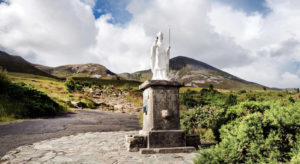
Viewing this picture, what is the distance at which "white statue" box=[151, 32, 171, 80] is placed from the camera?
22.0 ft

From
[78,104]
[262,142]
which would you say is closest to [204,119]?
[262,142]

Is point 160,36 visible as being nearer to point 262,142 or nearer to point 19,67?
point 262,142

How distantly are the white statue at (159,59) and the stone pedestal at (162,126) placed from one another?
669 millimetres

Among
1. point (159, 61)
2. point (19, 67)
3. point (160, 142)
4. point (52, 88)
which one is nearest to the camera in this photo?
point (160, 142)

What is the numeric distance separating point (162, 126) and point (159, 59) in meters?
2.44

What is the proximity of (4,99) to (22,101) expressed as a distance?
1.14 metres

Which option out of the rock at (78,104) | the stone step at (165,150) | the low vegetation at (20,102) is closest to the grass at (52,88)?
the rock at (78,104)

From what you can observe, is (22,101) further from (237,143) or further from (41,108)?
(237,143)

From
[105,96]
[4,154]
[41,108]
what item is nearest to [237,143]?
[4,154]

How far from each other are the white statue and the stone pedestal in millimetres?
669

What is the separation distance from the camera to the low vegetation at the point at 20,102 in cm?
1220

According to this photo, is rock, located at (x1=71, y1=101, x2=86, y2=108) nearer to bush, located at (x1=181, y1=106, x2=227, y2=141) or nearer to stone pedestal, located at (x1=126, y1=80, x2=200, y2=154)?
bush, located at (x1=181, y1=106, x2=227, y2=141)

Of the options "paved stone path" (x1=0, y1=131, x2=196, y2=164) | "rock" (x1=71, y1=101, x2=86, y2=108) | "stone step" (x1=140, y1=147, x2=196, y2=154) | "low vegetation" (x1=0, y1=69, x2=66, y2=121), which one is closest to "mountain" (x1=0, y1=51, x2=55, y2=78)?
"rock" (x1=71, y1=101, x2=86, y2=108)

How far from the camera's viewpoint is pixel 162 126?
19.4 ft
